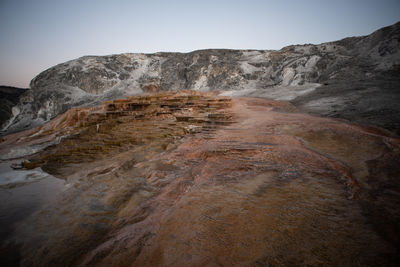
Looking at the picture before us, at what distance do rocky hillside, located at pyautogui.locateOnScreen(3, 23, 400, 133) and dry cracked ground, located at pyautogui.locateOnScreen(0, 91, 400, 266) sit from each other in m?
5.52

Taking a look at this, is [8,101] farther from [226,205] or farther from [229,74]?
[226,205]

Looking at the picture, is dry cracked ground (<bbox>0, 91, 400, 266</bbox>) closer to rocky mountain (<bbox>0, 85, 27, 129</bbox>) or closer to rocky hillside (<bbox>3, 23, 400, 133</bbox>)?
rocky hillside (<bbox>3, 23, 400, 133</bbox>)

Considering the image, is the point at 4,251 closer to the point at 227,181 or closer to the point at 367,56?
the point at 227,181

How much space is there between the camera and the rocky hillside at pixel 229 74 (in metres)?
11.7

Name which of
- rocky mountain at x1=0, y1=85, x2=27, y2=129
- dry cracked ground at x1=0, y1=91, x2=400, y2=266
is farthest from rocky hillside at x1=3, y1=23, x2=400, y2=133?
dry cracked ground at x1=0, y1=91, x2=400, y2=266

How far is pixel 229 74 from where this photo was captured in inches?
842

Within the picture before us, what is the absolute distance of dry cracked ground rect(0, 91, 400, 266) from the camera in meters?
1.28

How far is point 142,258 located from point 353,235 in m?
1.59

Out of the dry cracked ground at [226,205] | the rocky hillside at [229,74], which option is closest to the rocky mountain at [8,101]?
the rocky hillside at [229,74]

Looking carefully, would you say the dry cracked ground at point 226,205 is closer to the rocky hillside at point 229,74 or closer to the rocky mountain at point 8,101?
the rocky hillside at point 229,74

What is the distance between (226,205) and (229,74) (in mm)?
21367

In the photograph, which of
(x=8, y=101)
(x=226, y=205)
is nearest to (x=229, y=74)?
(x=226, y=205)

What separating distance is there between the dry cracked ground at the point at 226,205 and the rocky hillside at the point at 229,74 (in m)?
5.52

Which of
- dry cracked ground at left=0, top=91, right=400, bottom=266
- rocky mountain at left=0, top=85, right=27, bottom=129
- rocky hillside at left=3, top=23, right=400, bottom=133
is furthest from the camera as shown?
rocky mountain at left=0, top=85, right=27, bottom=129
